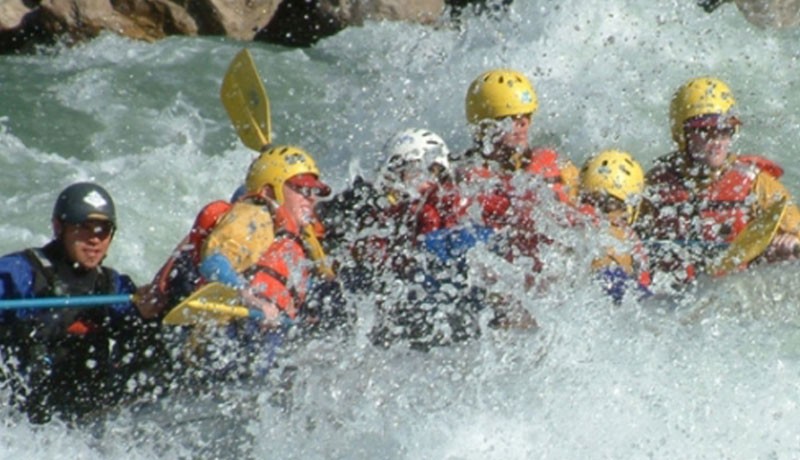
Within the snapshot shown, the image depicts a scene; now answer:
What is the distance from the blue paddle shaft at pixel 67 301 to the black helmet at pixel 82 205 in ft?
0.88

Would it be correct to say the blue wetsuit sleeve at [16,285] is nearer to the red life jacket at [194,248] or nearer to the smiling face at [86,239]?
the smiling face at [86,239]

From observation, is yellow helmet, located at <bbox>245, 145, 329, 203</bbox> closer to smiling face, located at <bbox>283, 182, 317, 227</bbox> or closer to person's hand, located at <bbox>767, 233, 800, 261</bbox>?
smiling face, located at <bbox>283, 182, 317, 227</bbox>

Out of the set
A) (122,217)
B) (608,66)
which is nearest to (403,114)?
(608,66)

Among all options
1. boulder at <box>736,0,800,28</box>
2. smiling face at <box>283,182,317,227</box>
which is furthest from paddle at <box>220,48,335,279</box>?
boulder at <box>736,0,800,28</box>

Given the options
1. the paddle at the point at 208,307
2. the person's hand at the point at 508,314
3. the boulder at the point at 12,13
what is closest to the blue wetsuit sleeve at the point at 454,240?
the person's hand at the point at 508,314

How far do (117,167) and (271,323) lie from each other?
11.7 ft

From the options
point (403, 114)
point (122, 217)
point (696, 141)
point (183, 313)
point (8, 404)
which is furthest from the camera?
point (403, 114)

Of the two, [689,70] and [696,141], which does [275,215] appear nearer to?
[696,141]

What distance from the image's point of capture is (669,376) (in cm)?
549

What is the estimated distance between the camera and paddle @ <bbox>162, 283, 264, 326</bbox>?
499 centimetres

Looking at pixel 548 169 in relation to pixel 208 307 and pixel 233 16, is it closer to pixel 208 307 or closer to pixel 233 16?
pixel 208 307

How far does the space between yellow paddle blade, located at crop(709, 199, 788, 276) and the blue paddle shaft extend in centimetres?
227

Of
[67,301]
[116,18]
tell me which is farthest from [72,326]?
[116,18]

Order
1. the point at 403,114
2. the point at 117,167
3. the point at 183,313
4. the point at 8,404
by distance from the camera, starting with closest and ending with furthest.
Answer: the point at 183,313
the point at 8,404
the point at 117,167
the point at 403,114
